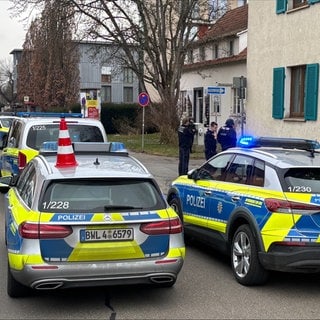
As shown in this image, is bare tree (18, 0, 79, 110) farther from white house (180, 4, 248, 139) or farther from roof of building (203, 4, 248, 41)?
roof of building (203, 4, 248, 41)

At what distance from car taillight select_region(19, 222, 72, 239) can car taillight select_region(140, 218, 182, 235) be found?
0.70 meters

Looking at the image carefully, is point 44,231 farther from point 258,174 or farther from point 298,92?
point 298,92

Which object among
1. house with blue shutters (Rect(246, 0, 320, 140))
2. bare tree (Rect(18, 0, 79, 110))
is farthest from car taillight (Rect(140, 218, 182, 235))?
Answer: bare tree (Rect(18, 0, 79, 110))

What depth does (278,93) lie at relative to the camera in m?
19.0

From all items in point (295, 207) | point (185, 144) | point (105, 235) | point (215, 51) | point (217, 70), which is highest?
point (215, 51)

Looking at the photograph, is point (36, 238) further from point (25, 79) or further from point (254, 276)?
point (25, 79)

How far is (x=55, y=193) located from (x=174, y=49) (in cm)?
2392

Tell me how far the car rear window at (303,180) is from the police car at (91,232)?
55.9 inches

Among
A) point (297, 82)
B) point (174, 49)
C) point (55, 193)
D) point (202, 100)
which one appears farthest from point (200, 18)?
point (55, 193)

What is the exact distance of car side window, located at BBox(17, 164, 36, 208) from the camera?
548 cm

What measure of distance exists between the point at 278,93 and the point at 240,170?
12.8 meters

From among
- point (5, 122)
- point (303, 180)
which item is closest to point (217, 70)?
point (5, 122)

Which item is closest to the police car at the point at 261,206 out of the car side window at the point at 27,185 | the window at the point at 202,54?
the car side window at the point at 27,185

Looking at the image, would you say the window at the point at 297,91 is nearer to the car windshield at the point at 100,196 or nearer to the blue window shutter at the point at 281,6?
the blue window shutter at the point at 281,6
